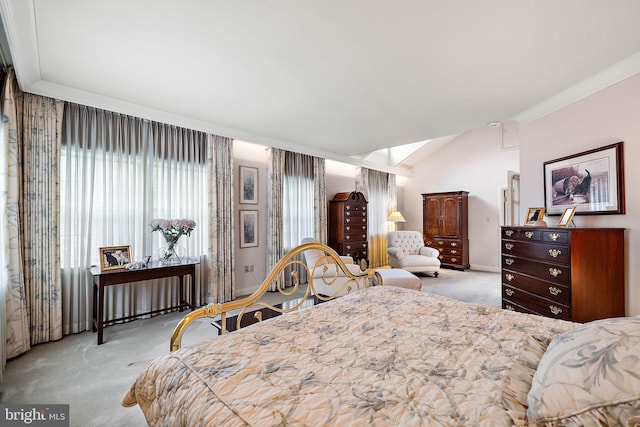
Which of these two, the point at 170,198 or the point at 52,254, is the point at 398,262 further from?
the point at 52,254

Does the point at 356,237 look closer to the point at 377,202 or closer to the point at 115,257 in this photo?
the point at 377,202

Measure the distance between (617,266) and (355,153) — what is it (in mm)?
4309

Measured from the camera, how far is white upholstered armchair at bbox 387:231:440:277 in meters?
5.91

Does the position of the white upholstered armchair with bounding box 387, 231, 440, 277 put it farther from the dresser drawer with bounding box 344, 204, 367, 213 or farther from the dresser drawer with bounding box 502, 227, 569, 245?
the dresser drawer with bounding box 502, 227, 569, 245

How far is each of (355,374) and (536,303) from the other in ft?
9.38

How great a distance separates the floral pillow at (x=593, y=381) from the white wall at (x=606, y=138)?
2.39 meters

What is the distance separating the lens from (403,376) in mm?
1003

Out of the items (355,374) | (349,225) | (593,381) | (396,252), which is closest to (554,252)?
(593,381)

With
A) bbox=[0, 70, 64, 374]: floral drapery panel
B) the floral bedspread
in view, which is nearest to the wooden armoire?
the floral bedspread

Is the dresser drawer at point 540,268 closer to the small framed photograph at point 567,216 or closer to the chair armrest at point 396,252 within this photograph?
the small framed photograph at point 567,216

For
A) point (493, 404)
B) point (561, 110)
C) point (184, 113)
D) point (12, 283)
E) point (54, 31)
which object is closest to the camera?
point (493, 404)

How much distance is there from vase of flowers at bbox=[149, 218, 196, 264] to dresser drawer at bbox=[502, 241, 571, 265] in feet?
13.0

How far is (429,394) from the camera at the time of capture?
0.90 m

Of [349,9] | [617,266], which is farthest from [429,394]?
[617,266]
